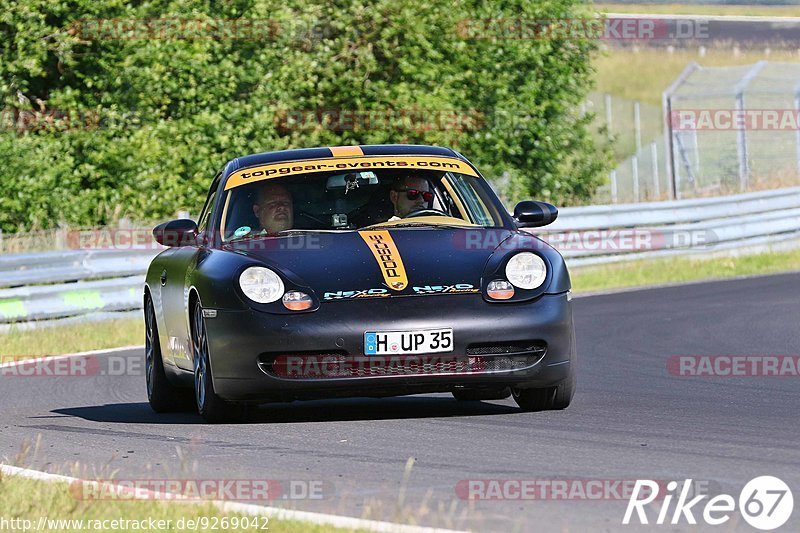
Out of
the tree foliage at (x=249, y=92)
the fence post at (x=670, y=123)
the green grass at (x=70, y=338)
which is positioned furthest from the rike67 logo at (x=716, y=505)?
the fence post at (x=670, y=123)

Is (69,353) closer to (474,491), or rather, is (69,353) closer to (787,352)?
(787,352)

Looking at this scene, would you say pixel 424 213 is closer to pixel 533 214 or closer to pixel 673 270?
pixel 533 214

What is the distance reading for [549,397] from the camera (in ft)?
27.8

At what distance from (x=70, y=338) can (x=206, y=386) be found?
7.40 meters

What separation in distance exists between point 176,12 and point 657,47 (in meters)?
40.3

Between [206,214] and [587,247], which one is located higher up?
[206,214]

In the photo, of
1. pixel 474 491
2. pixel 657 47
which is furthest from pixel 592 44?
pixel 657 47

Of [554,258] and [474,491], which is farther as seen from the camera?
[554,258]

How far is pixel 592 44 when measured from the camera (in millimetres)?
29984

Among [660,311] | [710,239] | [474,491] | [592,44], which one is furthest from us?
[592,44]

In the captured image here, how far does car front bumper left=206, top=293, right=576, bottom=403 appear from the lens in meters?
7.86

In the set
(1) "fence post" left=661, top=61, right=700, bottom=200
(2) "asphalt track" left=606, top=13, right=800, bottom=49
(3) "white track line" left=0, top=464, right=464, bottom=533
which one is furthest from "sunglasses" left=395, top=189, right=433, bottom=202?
(2) "asphalt track" left=606, top=13, right=800, bottom=49

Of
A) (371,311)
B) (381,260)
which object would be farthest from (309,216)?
(371,311)

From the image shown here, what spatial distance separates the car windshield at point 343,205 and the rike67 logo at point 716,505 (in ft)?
11.1
